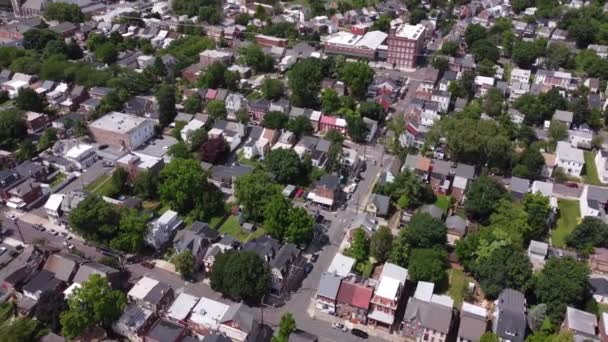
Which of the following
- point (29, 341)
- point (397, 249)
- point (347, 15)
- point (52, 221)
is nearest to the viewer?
point (29, 341)

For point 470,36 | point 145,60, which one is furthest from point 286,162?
point 470,36

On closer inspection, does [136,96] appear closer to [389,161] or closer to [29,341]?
[389,161]

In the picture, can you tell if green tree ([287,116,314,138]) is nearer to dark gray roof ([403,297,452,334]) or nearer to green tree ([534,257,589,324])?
dark gray roof ([403,297,452,334])

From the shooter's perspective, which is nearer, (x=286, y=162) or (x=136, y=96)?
(x=286, y=162)

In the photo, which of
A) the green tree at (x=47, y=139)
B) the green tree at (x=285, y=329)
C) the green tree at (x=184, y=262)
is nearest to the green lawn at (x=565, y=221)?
the green tree at (x=285, y=329)

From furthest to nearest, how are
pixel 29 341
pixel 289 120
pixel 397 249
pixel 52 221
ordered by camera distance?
1. pixel 289 120
2. pixel 52 221
3. pixel 397 249
4. pixel 29 341

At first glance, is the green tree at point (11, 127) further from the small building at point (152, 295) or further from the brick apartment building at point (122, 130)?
the small building at point (152, 295)
